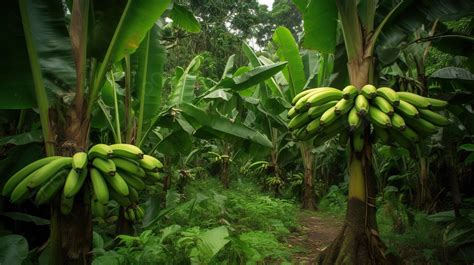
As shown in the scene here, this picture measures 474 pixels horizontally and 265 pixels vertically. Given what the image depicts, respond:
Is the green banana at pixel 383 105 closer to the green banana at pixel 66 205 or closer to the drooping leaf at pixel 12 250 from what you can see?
the green banana at pixel 66 205

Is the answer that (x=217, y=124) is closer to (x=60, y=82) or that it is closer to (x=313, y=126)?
(x=313, y=126)

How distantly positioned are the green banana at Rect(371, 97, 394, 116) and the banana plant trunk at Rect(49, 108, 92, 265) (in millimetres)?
2109

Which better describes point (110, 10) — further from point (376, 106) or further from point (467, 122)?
point (467, 122)

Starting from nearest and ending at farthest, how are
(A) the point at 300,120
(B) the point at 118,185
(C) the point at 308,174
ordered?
(B) the point at 118,185 → (A) the point at 300,120 → (C) the point at 308,174

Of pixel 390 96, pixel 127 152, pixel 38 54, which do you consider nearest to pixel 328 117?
pixel 390 96

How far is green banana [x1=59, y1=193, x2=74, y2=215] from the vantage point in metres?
1.96

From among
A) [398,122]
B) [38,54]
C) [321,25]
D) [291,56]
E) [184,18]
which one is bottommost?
[398,122]

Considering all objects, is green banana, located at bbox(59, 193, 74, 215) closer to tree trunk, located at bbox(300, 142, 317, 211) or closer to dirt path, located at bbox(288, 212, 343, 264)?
dirt path, located at bbox(288, 212, 343, 264)

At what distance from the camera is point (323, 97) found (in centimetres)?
243

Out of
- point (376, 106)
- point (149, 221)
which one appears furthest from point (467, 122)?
point (149, 221)

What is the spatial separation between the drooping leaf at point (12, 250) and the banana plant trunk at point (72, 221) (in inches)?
11.8

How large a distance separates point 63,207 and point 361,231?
213 centimetres

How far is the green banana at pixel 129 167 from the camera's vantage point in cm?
217

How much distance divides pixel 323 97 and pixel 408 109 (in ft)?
1.94
